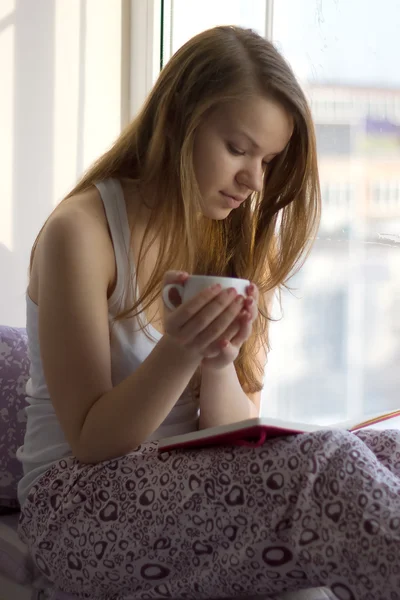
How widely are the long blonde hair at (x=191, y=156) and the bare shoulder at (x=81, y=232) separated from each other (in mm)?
69

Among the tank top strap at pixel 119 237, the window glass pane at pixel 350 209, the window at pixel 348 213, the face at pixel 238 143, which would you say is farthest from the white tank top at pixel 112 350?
the window at pixel 348 213

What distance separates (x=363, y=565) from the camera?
0.82 meters

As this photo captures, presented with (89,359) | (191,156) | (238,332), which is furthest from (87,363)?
(191,156)

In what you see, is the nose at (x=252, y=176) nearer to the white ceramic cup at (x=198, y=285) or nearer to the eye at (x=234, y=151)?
the eye at (x=234, y=151)

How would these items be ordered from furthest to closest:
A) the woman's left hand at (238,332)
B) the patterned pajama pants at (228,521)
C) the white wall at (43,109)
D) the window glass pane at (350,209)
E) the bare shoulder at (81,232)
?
1. the white wall at (43,109)
2. the window glass pane at (350,209)
3. the bare shoulder at (81,232)
4. the woman's left hand at (238,332)
5. the patterned pajama pants at (228,521)

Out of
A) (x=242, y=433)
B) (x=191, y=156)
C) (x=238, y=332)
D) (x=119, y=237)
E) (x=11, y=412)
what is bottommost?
(x=11, y=412)

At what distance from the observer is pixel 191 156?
3.93ft

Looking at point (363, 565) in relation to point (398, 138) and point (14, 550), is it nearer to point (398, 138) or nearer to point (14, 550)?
point (14, 550)

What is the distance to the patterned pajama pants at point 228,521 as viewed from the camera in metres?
0.85

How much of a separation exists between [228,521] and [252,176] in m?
0.50

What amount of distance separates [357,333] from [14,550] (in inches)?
42.3

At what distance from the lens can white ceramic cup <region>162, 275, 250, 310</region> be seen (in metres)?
0.94

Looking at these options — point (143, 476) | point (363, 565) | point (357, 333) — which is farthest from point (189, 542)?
point (357, 333)

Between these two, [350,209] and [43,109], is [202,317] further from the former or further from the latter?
[43,109]
